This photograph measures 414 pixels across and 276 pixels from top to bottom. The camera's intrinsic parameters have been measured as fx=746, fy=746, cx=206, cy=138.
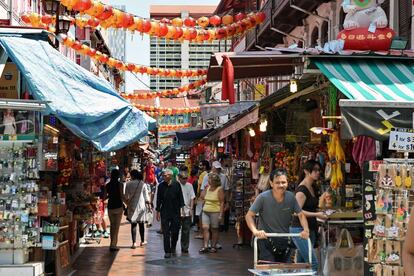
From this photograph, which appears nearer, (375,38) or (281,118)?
(375,38)

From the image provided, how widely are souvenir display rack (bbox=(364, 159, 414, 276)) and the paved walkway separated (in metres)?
4.94

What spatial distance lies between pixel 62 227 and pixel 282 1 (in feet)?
42.5

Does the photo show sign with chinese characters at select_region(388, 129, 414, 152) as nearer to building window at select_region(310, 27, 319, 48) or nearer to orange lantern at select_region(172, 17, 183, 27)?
orange lantern at select_region(172, 17, 183, 27)

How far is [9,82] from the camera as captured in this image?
10.4m

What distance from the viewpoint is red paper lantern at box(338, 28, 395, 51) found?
11.1m

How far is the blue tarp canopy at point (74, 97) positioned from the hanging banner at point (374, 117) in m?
3.20

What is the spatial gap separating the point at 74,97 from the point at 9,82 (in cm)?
115

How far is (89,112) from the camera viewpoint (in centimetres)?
962

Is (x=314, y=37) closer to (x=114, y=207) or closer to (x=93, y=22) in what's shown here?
(x=93, y=22)

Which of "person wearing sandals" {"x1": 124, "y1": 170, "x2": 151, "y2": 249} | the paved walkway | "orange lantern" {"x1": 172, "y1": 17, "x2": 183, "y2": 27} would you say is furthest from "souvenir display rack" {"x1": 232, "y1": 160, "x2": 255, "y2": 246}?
"orange lantern" {"x1": 172, "y1": 17, "x2": 183, "y2": 27}

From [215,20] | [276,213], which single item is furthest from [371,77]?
[215,20]

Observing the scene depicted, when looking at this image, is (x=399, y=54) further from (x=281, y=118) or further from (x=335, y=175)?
(x=281, y=118)

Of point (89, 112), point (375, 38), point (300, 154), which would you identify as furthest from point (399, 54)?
point (300, 154)

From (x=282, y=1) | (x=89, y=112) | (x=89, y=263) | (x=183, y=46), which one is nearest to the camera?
(x=89, y=112)
